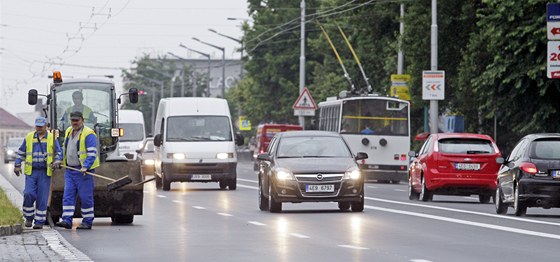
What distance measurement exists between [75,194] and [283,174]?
5697 millimetres

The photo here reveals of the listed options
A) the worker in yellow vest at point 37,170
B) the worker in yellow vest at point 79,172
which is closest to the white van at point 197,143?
the worker in yellow vest at point 37,170

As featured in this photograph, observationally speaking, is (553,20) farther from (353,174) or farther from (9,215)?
(9,215)

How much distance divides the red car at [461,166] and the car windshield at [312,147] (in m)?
5.20

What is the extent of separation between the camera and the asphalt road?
667 inches

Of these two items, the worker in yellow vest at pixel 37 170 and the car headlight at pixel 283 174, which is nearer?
the worker in yellow vest at pixel 37 170

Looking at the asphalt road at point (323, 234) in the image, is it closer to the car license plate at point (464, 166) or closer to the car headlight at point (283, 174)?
the car headlight at point (283, 174)

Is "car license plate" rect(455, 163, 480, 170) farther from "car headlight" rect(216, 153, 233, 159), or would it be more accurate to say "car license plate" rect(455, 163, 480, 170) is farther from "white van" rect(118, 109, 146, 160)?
"white van" rect(118, 109, 146, 160)

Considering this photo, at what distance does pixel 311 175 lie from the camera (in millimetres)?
27000

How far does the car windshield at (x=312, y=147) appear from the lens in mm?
28234

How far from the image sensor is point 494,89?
41.3 m

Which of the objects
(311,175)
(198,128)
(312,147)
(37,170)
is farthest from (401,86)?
(37,170)

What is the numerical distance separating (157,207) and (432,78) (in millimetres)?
18899

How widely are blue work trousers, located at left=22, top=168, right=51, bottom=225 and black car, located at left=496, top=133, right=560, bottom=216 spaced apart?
835 cm

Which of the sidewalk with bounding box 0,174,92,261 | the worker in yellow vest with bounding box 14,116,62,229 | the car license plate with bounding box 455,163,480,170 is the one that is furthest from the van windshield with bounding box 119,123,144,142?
the sidewalk with bounding box 0,174,92,261
